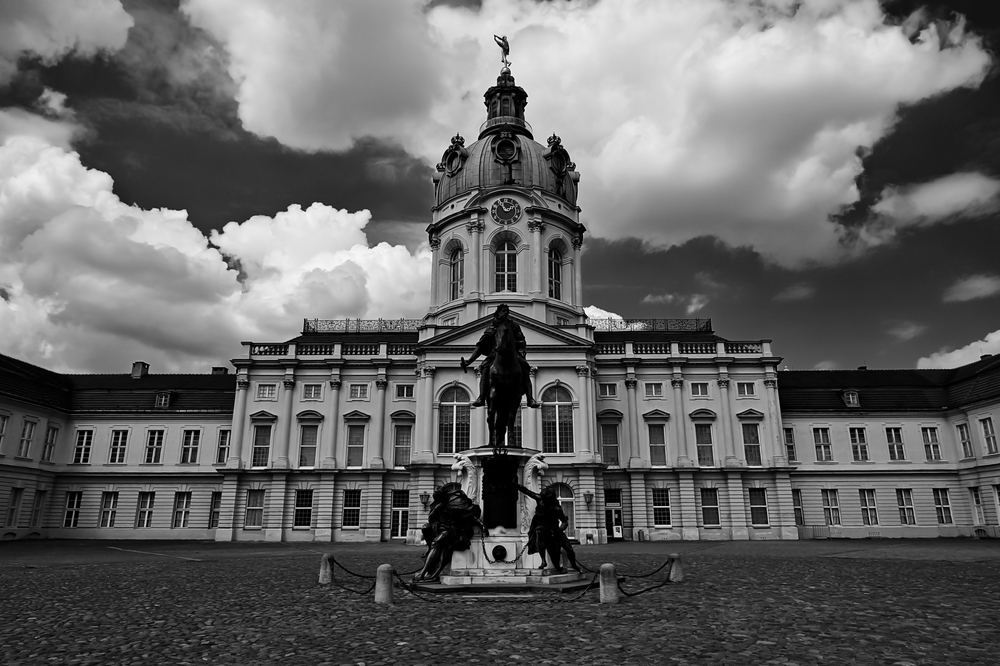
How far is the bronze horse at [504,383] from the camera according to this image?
17.5 m

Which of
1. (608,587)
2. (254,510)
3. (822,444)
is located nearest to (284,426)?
(254,510)

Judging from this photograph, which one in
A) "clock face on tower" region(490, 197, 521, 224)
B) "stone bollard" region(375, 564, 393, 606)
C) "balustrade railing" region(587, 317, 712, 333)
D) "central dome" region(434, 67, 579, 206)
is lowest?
"stone bollard" region(375, 564, 393, 606)

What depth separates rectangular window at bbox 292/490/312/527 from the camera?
4704 cm

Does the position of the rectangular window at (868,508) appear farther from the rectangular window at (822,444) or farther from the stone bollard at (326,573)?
the stone bollard at (326,573)

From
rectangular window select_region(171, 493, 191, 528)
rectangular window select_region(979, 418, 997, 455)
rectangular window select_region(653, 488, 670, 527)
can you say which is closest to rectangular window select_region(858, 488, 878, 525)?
rectangular window select_region(979, 418, 997, 455)

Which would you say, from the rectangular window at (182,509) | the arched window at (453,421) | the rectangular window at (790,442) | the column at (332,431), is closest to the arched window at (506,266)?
the arched window at (453,421)

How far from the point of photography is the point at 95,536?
1953 inches

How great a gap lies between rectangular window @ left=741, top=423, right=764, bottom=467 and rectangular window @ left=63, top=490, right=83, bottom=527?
48.6m

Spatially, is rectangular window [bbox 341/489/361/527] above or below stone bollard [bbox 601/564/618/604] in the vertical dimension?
above

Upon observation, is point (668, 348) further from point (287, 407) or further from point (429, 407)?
point (287, 407)

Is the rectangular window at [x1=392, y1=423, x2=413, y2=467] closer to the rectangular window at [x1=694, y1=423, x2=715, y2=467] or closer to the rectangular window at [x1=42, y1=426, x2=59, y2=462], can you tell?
the rectangular window at [x1=694, y1=423, x2=715, y2=467]

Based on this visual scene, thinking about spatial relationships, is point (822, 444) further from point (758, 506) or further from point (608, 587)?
point (608, 587)

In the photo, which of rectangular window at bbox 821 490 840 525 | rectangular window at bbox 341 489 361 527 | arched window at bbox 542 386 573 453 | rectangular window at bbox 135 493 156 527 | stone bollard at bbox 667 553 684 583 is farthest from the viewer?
rectangular window at bbox 135 493 156 527

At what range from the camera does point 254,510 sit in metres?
47.4
